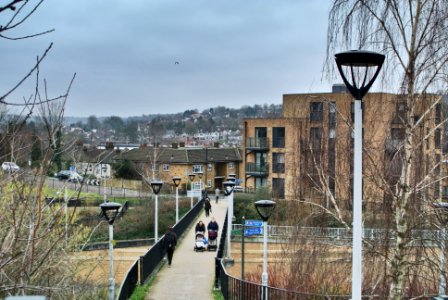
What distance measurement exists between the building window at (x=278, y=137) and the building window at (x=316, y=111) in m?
27.9

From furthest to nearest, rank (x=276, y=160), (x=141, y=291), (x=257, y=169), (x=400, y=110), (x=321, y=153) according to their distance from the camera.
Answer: (x=257, y=169), (x=276, y=160), (x=321, y=153), (x=141, y=291), (x=400, y=110)

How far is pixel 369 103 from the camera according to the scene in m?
15.1

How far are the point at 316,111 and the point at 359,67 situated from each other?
51.1 feet

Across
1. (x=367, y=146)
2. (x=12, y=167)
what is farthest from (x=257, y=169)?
(x=12, y=167)

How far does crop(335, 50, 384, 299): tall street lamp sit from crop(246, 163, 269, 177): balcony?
4863 cm

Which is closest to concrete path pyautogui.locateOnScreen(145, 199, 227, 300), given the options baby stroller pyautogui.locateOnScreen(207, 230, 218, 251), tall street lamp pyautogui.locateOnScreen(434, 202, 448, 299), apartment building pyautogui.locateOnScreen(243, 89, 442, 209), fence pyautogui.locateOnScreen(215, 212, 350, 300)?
baby stroller pyautogui.locateOnScreen(207, 230, 218, 251)

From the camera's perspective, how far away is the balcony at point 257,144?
54500 millimetres

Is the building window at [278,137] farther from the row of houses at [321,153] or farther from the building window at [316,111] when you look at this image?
the building window at [316,111]

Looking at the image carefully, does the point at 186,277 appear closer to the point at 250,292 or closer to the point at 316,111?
the point at 250,292

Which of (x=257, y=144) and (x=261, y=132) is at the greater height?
(x=261, y=132)

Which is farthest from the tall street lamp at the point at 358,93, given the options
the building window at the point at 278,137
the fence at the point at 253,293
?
the building window at the point at 278,137

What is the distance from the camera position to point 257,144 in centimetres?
5500

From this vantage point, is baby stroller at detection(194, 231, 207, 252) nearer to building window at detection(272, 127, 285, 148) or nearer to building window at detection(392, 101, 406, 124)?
building window at detection(392, 101, 406, 124)

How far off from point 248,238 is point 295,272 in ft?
54.2
